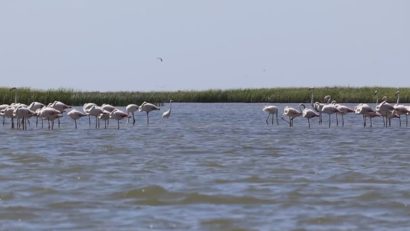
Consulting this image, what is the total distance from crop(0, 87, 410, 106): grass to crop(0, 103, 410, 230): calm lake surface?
17.5m

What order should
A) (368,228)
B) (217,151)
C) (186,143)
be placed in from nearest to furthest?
(368,228) → (217,151) → (186,143)

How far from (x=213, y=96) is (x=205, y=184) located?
134ft

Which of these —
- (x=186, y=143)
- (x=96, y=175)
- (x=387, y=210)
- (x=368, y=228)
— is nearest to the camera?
(x=368, y=228)

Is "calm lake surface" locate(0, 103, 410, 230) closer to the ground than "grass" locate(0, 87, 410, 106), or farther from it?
closer to the ground

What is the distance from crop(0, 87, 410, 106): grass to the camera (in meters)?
37.4

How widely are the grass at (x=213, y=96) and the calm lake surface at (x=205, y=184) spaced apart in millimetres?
17547

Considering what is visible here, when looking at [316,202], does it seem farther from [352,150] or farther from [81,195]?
[352,150]

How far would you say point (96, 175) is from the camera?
12070mm

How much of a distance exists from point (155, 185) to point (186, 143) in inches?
323

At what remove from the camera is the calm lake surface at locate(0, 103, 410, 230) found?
8398 millimetres

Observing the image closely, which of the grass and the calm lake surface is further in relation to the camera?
the grass

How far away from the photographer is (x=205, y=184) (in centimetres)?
1096

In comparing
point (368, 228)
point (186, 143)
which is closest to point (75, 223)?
point (368, 228)

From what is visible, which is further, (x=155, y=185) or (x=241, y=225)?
(x=155, y=185)
